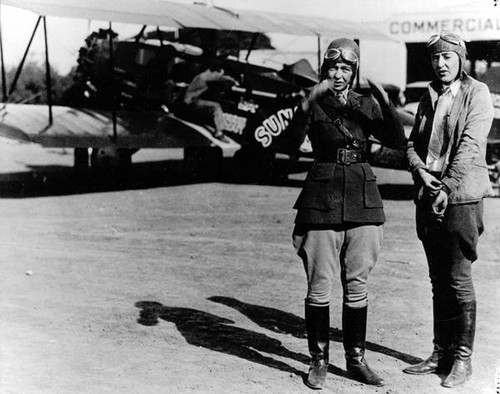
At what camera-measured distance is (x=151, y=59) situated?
16.8 m

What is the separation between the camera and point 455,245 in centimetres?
416

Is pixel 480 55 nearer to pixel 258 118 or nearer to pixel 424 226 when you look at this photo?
pixel 258 118

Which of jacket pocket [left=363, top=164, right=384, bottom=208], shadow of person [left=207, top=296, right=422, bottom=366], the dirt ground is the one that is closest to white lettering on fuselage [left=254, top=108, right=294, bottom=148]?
the dirt ground

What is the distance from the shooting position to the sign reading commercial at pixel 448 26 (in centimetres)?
2280

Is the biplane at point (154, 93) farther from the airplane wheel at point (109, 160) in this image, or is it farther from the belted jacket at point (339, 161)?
the belted jacket at point (339, 161)

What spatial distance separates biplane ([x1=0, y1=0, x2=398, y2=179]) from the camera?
45.3 ft

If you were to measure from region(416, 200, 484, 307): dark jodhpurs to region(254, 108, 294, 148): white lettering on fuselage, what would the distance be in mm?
10131

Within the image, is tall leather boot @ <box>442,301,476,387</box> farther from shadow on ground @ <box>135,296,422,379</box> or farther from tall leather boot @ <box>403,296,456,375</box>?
shadow on ground @ <box>135,296,422,379</box>

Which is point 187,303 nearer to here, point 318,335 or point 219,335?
point 219,335

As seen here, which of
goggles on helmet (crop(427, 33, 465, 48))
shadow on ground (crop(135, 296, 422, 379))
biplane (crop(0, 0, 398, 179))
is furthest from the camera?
biplane (crop(0, 0, 398, 179))

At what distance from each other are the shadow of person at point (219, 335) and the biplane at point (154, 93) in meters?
7.25

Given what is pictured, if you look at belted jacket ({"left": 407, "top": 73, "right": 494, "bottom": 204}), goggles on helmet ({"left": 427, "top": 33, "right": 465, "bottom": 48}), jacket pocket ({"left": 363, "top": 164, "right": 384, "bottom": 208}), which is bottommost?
jacket pocket ({"left": 363, "top": 164, "right": 384, "bottom": 208})

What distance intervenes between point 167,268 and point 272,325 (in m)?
2.21

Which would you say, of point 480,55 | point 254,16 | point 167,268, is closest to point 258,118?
point 254,16
